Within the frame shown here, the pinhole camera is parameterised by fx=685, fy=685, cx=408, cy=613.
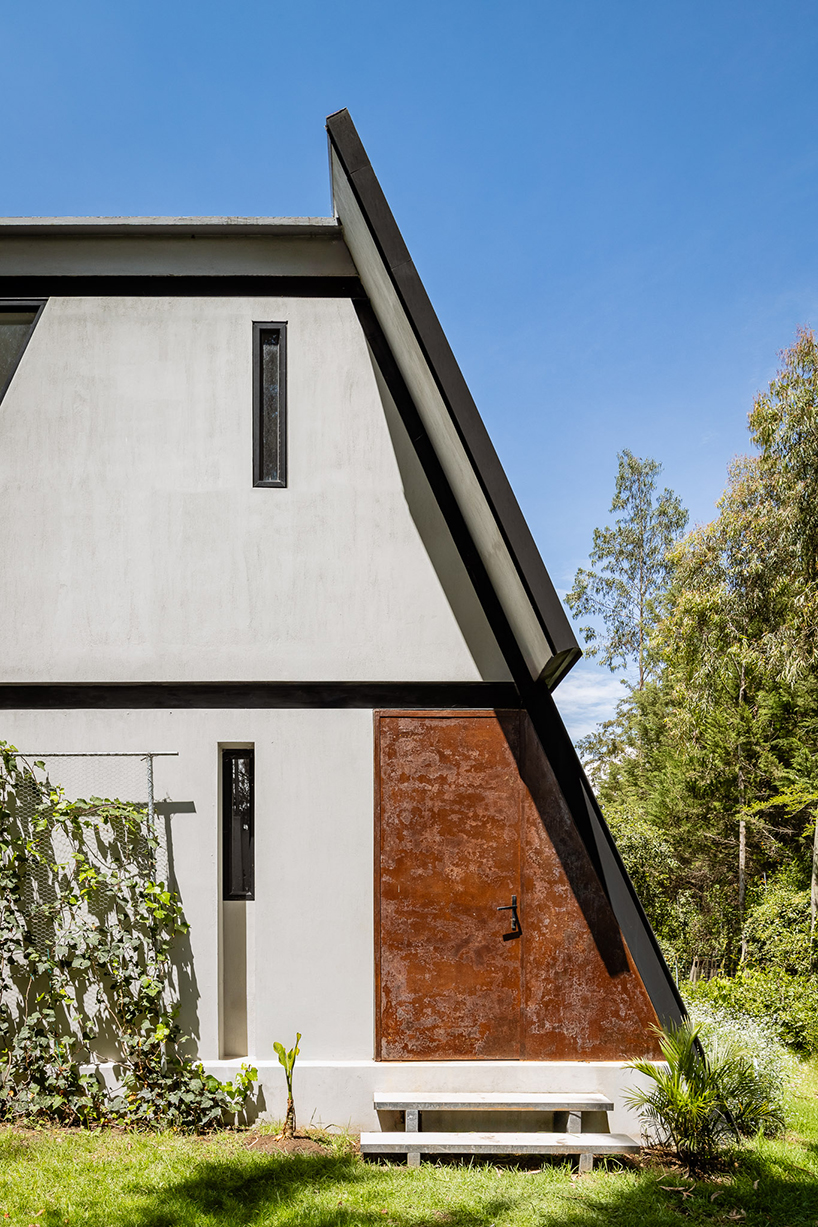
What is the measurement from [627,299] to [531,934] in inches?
504

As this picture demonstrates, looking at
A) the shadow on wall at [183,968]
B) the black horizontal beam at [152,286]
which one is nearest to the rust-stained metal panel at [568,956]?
the shadow on wall at [183,968]

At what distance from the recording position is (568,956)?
4.33 metres

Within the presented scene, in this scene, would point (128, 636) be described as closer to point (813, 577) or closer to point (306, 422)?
point (306, 422)

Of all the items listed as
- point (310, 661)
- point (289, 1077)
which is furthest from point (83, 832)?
point (289, 1077)

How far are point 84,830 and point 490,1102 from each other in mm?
2972

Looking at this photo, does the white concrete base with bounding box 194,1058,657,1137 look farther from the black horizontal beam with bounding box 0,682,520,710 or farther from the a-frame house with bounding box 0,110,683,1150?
the black horizontal beam with bounding box 0,682,520,710

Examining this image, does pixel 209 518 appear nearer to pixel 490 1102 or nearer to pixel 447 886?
pixel 447 886

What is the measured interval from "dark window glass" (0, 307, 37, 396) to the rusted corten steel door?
365 centimetres

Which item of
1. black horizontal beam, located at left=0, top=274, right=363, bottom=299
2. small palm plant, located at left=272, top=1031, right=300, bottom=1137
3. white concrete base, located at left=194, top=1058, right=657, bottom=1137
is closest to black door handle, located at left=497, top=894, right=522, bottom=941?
white concrete base, located at left=194, top=1058, right=657, bottom=1137

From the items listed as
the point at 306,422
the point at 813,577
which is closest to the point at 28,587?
the point at 306,422

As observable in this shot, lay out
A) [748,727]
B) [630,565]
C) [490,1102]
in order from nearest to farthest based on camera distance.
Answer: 1. [490,1102]
2. [748,727]
3. [630,565]

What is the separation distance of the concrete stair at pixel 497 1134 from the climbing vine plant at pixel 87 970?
0.91 meters

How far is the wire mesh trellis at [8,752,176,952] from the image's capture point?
4340 millimetres

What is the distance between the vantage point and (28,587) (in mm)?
4594
